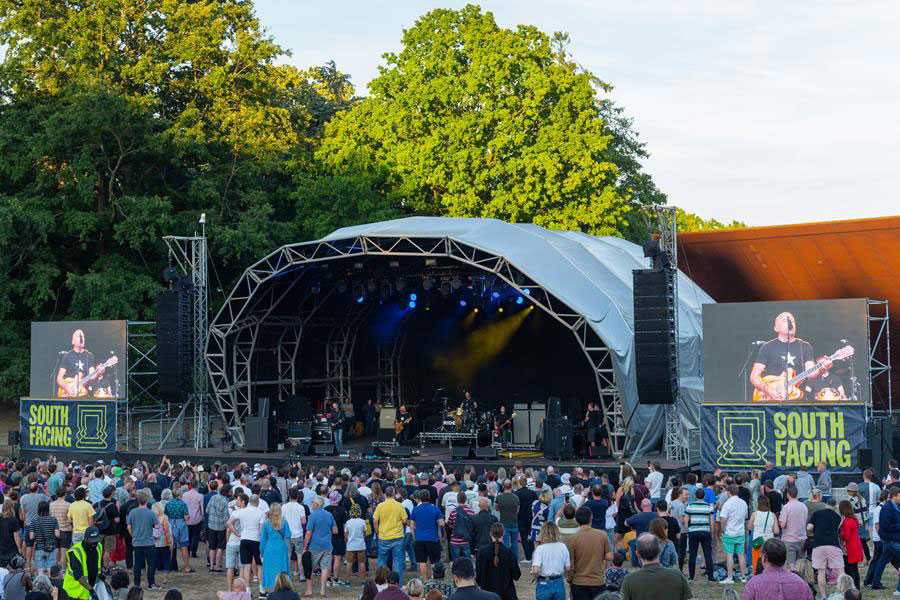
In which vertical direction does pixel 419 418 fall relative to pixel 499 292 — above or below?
below

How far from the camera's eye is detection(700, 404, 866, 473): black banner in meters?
20.2

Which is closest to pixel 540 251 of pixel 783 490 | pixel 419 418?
pixel 419 418

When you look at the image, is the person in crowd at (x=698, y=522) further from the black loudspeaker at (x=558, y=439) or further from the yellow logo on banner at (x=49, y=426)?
the yellow logo on banner at (x=49, y=426)

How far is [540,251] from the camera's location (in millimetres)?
24688

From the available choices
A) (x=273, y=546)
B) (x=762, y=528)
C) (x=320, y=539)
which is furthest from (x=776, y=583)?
(x=320, y=539)

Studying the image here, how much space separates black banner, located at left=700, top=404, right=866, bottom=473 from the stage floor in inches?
31.6

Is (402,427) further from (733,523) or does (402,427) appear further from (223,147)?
(733,523)

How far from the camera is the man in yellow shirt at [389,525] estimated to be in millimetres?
12750

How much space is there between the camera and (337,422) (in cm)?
2730

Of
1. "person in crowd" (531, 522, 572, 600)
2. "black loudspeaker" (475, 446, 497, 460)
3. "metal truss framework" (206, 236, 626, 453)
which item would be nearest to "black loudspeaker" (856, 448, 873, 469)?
"metal truss framework" (206, 236, 626, 453)

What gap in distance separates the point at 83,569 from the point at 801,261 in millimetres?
21708

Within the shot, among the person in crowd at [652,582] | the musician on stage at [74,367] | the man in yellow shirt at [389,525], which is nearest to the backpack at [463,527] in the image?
the man in yellow shirt at [389,525]

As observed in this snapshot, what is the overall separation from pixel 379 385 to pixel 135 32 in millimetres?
12885

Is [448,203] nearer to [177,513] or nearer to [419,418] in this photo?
[419,418]
